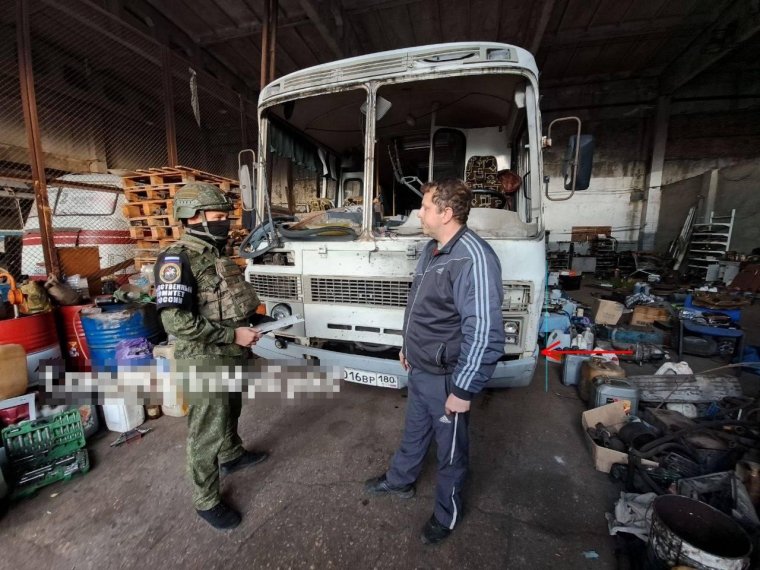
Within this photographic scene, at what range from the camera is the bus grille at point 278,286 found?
9.52 ft

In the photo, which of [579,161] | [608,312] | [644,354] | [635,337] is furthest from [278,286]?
[608,312]

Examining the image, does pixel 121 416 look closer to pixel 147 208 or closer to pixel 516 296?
pixel 516 296

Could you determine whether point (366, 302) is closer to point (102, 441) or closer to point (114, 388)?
point (114, 388)

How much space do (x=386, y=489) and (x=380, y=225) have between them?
2.18m

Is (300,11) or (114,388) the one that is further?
(300,11)

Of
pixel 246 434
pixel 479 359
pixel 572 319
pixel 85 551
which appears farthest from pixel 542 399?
pixel 85 551

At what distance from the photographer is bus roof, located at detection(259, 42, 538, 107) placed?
2.51 meters

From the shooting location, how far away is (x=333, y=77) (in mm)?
2816

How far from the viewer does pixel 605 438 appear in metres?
2.52

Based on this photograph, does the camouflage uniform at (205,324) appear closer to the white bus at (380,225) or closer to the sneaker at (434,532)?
the white bus at (380,225)

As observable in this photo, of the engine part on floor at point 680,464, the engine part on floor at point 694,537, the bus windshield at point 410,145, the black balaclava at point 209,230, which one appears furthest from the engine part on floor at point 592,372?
the black balaclava at point 209,230

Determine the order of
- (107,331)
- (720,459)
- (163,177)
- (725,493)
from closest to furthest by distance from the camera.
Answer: (725,493) → (720,459) → (107,331) → (163,177)

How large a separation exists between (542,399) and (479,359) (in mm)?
2582

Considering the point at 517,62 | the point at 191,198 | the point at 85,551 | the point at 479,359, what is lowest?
the point at 85,551
